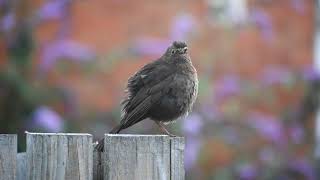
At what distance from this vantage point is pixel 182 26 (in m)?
7.71

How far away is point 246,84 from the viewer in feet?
25.9

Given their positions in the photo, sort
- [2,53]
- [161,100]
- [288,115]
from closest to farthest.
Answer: [161,100], [2,53], [288,115]

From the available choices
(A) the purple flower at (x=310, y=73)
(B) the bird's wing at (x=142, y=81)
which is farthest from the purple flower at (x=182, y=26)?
(B) the bird's wing at (x=142, y=81)

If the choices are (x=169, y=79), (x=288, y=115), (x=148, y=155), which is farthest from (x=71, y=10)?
(x=148, y=155)

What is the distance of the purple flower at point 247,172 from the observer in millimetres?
7844

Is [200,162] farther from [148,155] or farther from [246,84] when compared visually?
[148,155]

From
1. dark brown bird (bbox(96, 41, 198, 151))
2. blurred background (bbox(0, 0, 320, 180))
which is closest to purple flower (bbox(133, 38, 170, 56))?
blurred background (bbox(0, 0, 320, 180))

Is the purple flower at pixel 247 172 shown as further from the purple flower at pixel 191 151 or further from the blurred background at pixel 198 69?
the purple flower at pixel 191 151

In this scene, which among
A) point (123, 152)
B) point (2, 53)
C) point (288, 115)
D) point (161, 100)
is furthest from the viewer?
point (288, 115)

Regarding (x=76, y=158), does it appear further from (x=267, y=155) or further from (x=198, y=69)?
(x=267, y=155)

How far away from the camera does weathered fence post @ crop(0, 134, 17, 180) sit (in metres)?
2.17

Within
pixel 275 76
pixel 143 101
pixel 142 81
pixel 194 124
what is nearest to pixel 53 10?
pixel 194 124

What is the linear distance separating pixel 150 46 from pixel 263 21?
1.23 m

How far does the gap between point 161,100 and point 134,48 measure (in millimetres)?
3566
